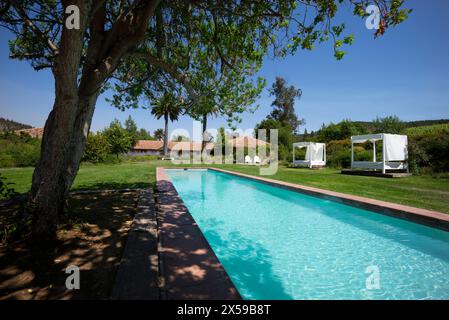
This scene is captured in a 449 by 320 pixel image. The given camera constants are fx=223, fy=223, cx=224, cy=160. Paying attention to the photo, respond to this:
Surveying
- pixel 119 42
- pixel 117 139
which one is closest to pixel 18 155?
pixel 117 139

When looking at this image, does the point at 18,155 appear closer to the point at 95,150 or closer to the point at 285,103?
the point at 95,150

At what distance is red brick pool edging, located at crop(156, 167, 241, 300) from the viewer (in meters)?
2.18

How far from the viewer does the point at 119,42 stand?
420 cm

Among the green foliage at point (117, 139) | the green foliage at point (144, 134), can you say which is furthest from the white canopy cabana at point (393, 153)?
the green foliage at point (144, 134)

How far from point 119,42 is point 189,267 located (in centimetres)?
412

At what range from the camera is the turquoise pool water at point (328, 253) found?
3.37m

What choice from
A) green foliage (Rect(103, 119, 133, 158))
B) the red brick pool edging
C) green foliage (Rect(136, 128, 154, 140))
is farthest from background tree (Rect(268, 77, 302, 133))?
green foliage (Rect(136, 128, 154, 140))

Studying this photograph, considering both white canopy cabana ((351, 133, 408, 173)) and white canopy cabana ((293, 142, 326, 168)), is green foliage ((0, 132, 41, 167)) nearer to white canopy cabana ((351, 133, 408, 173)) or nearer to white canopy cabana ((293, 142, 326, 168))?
white canopy cabana ((293, 142, 326, 168))

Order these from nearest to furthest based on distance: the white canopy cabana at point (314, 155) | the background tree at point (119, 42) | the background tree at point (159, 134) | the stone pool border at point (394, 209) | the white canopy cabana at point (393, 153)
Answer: the background tree at point (119, 42) → the stone pool border at point (394, 209) → the white canopy cabana at point (393, 153) → the white canopy cabana at point (314, 155) → the background tree at point (159, 134)

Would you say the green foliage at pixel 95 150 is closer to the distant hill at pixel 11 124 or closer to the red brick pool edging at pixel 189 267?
the red brick pool edging at pixel 189 267

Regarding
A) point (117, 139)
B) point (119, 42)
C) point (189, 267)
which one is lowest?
point (189, 267)

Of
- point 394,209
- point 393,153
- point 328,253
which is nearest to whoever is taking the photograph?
point 328,253

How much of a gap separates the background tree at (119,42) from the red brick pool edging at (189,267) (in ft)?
6.33

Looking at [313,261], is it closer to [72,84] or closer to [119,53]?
[72,84]
